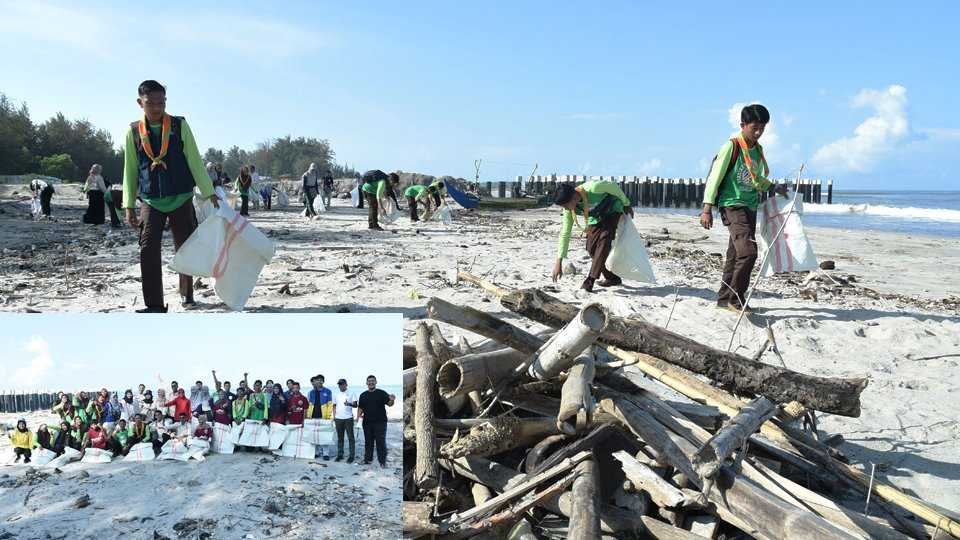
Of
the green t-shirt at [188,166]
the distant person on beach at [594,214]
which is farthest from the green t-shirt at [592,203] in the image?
the green t-shirt at [188,166]

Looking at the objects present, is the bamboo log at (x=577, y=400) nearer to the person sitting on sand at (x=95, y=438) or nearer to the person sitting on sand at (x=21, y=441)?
the person sitting on sand at (x=95, y=438)

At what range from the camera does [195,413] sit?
269cm

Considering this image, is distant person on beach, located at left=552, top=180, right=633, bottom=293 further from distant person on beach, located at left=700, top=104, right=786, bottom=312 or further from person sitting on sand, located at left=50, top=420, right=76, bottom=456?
person sitting on sand, located at left=50, top=420, right=76, bottom=456

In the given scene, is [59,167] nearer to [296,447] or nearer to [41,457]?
[41,457]

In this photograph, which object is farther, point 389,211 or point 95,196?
point 389,211

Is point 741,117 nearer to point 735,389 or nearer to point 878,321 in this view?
point 878,321

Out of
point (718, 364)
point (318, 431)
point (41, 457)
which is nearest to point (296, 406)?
point (318, 431)

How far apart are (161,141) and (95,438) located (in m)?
3.48

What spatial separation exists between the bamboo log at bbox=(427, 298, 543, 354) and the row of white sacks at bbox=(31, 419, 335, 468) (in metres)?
0.77

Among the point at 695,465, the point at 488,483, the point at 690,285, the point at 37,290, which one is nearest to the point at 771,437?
the point at 695,465

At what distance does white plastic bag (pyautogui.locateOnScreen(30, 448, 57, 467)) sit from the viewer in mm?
2641

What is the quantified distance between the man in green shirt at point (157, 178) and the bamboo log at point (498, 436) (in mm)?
3432

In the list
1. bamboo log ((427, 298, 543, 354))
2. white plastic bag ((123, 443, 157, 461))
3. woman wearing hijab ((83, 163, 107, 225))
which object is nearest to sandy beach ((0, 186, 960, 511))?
woman wearing hijab ((83, 163, 107, 225))

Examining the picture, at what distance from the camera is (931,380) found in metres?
4.98
